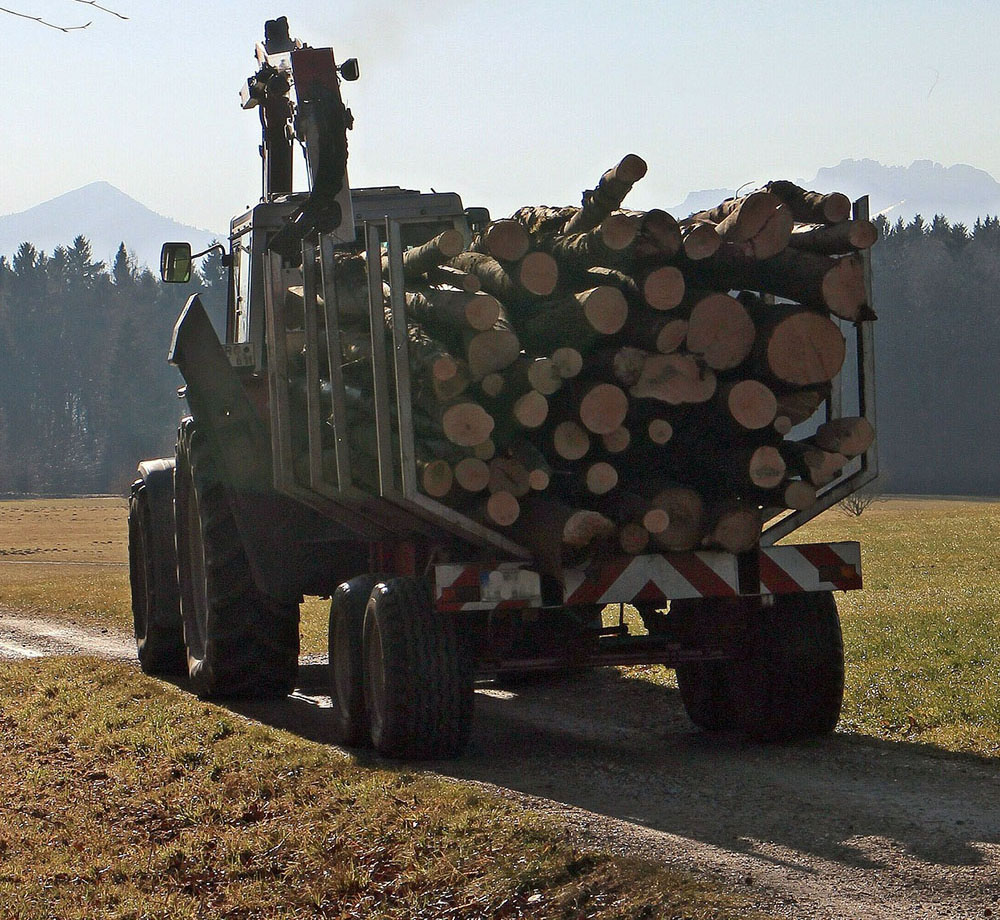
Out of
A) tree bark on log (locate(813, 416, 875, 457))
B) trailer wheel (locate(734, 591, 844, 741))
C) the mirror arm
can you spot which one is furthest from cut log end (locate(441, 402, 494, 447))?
the mirror arm

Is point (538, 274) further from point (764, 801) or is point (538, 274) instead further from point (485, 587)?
point (764, 801)

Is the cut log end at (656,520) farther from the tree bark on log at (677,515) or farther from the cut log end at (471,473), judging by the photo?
the cut log end at (471,473)

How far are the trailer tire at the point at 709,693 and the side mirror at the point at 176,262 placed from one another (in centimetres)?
448

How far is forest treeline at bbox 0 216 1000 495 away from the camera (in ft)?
341

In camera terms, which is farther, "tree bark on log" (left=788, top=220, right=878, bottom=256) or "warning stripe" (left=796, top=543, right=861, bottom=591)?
"warning stripe" (left=796, top=543, right=861, bottom=591)

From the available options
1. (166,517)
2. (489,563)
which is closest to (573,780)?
(489,563)

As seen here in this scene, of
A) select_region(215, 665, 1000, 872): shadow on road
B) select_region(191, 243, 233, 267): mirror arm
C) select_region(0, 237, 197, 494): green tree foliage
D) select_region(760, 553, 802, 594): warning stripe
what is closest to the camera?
select_region(215, 665, 1000, 872): shadow on road

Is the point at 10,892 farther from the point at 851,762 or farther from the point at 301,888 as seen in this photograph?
the point at 851,762

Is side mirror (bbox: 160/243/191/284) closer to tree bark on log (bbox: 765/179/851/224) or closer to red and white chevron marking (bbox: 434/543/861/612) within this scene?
red and white chevron marking (bbox: 434/543/861/612)

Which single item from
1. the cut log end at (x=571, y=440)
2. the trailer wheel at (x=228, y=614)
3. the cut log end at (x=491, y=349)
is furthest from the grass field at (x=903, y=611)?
the cut log end at (x=491, y=349)

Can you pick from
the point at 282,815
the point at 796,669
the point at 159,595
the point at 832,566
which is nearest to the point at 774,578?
the point at 832,566

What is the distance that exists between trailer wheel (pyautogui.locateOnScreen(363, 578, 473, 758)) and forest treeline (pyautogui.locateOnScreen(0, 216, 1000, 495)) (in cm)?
8571

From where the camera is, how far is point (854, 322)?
27.0 feet

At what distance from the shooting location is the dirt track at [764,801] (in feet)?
18.5
